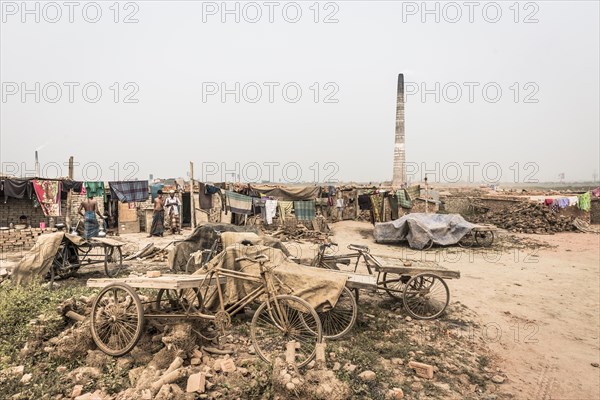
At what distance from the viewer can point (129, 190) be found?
14352 mm

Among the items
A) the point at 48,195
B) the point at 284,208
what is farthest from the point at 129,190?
the point at 284,208

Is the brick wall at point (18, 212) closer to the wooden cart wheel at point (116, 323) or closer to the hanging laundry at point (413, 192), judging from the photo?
the wooden cart wheel at point (116, 323)

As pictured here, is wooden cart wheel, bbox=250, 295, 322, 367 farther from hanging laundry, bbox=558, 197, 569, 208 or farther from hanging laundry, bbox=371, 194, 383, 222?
hanging laundry, bbox=558, 197, 569, 208

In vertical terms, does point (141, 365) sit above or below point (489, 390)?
above

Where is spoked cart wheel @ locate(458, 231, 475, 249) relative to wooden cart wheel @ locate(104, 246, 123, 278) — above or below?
below

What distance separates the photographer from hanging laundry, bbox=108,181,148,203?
45.9 feet

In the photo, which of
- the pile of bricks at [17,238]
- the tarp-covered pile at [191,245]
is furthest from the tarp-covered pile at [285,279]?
the pile of bricks at [17,238]

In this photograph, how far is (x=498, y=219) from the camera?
65.8 ft

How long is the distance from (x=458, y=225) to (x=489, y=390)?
10851 mm

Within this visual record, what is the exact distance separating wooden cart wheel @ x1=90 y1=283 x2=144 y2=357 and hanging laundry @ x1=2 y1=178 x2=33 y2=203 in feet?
35.4

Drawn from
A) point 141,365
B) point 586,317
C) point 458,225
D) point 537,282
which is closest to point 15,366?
point 141,365

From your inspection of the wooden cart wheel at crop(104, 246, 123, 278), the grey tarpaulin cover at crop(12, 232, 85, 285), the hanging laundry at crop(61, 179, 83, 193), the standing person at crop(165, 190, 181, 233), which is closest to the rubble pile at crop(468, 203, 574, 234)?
the standing person at crop(165, 190, 181, 233)

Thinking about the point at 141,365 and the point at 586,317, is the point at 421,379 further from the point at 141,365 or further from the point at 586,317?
the point at 586,317

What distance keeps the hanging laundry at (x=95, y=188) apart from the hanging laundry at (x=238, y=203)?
16.4 feet
